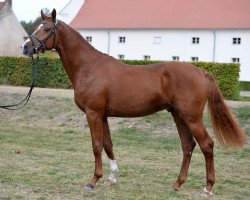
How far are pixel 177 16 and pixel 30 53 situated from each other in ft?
128

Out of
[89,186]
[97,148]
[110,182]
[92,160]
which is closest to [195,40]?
[92,160]

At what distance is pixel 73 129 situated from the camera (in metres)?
13.6

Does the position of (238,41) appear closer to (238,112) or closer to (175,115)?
(238,112)

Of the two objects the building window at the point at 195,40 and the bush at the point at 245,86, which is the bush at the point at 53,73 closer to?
the bush at the point at 245,86

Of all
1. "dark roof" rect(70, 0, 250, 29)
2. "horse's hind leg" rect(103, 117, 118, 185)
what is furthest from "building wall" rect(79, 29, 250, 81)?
"horse's hind leg" rect(103, 117, 118, 185)

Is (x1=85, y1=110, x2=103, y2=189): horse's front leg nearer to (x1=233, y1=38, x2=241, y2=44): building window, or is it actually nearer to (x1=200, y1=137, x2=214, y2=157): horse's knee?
(x1=200, y1=137, x2=214, y2=157): horse's knee

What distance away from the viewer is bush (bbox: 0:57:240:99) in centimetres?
2033

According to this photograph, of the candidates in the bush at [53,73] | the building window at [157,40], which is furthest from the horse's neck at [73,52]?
the building window at [157,40]

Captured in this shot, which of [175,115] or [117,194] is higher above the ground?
[175,115]

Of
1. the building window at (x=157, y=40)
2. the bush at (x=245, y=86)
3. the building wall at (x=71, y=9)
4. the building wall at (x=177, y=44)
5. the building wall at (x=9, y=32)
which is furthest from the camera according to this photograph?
the building wall at (x=71, y=9)

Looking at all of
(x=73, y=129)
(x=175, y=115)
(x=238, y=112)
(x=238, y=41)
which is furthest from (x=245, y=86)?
(x=175, y=115)

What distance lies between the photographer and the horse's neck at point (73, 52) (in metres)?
6.98

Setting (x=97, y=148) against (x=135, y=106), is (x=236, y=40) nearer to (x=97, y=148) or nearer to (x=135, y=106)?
(x=135, y=106)

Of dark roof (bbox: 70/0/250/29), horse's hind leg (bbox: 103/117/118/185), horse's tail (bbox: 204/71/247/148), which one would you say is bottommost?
horse's hind leg (bbox: 103/117/118/185)
